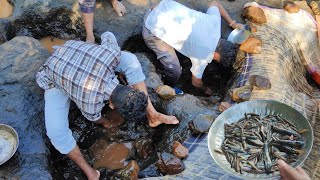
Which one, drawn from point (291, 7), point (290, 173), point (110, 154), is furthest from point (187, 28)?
point (290, 173)

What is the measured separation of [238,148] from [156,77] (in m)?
2.06

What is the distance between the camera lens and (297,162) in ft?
10.5

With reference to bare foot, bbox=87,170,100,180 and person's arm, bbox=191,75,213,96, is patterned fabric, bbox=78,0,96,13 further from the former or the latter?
bare foot, bbox=87,170,100,180

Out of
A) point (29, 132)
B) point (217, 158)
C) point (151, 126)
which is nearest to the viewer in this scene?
point (217, 158)

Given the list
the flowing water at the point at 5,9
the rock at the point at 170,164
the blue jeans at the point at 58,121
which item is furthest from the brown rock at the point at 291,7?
the flowing water at the point at 5,9

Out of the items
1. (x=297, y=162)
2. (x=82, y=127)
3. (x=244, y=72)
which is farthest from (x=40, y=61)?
(x=297, y=162)

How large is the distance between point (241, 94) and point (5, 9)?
12.3ft

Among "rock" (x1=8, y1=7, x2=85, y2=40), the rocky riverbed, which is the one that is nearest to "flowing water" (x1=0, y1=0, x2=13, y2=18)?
the rocky riverbed

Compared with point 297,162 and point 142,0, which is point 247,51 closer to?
point 142,0

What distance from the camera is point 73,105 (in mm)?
4910

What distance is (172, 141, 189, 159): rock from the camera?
14.2ft

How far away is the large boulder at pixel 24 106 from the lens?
162 inches

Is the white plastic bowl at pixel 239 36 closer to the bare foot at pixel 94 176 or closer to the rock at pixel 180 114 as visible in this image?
the rock at pixel 180 114

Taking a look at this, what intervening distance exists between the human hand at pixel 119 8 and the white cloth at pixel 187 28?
841 millimetres
